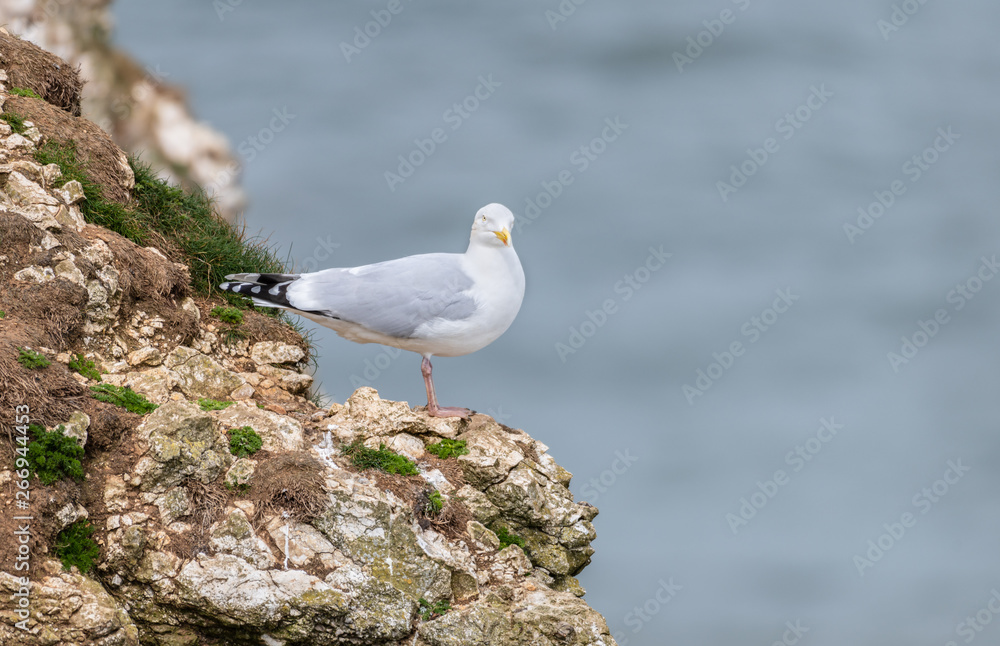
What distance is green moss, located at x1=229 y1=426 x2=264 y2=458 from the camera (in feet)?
33.3

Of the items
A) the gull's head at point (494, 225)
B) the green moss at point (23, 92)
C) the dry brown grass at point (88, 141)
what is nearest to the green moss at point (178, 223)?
the dry brown grass at point (88, 141)

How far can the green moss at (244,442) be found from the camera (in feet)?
33.3

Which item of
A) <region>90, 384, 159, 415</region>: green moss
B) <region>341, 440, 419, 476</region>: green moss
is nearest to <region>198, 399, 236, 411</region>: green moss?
<region>90, 384, 159, 415</region>: green moss

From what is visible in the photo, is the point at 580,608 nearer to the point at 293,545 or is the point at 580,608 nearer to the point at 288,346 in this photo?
the point at 293,545

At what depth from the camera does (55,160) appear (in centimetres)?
1286

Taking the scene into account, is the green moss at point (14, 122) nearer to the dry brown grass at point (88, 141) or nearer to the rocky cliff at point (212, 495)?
the dry brown grass at point (88, 141)

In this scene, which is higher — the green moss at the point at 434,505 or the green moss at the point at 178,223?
the green moss at the point at 178,223

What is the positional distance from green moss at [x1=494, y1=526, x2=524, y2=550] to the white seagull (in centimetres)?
151

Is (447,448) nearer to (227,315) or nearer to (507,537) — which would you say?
(507,537)

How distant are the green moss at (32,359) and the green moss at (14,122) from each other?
4178mm

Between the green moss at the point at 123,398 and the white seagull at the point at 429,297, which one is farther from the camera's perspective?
the white seagull at the point at 429,297

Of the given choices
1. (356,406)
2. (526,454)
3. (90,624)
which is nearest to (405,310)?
(356,406)

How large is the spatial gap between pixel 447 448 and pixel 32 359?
166 inches

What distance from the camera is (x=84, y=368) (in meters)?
10.9
